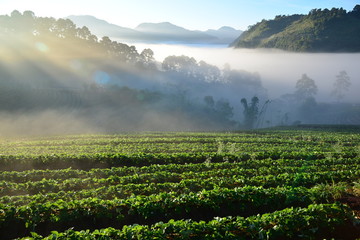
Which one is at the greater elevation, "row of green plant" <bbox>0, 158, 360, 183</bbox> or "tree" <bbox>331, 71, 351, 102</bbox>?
"tree" <bbox>331, 71, 351, 102</bbox>

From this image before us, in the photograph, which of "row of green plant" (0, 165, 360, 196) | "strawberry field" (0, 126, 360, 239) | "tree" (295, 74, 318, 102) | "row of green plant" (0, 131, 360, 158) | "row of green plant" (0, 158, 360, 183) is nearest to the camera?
"strawberry field" (0, 126, 360, 239)

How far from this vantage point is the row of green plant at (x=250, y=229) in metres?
7.54

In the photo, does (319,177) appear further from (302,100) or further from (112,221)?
(302,100)

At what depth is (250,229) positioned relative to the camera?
25.9 feet

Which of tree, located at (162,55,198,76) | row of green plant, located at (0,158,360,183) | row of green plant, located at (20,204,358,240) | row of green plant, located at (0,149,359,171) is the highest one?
tree, located at (162,55,198,76)

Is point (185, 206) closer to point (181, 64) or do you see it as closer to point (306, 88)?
point (306, 88)

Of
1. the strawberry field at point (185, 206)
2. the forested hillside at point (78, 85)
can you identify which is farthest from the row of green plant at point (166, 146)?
the forested hillside at point (78, 85)

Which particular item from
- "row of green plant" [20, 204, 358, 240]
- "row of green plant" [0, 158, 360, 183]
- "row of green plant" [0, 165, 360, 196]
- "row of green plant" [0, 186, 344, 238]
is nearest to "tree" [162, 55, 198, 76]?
"row of green plant" [0, 158, 360, 183]

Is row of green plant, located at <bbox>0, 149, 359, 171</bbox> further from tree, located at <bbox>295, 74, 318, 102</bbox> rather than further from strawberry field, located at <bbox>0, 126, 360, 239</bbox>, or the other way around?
tree, located at <bbox>295, 74, 318, 102</bbox>

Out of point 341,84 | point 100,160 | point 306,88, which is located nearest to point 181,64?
point 306,88

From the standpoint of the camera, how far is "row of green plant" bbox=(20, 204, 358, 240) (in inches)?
297

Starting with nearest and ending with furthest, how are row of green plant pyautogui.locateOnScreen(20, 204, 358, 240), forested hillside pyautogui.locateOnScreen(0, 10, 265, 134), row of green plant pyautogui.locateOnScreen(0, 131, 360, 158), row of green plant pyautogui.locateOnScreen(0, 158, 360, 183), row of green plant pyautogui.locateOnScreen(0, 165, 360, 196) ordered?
row of green plant pyautogui.locateOnScreen(20, 204, 358, 240) → row of green plant pyautogui.locateOnScreen(0, 165, 360, 196) → row of green plant pyautogui.locateOnScreen(0, 158, 360, 183) → row of green plant pyautogui.locateOnScreen(0, 131, 360, 158) → forested hillside pyautogui.locateOnScreen(0, 10, 265, 134)

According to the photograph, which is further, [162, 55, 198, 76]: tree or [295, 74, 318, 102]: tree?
[162, 55, 198, 76]: tree

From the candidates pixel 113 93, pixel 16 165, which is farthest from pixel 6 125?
pixel 16 165
